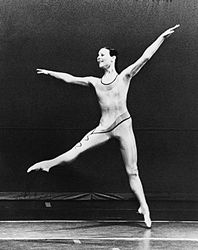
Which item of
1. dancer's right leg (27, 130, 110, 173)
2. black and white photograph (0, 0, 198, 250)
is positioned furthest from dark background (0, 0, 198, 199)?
dancer's right leg (27, 130, 110, 173)

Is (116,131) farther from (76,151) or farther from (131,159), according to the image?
(76,151)

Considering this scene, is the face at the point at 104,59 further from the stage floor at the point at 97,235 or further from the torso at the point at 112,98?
the stage floor at the point at 97,235

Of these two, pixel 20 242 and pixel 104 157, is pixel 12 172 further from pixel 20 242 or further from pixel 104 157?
pixel 20 242

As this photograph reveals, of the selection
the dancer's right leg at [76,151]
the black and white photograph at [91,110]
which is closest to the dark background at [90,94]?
the black and white photograph at [91,110]

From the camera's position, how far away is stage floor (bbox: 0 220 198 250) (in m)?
6.04

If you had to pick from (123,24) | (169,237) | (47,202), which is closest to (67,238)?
(169,237)

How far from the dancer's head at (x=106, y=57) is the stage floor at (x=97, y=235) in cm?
171

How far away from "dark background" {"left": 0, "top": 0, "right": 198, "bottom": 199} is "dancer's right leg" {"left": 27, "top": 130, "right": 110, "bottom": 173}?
68 cm

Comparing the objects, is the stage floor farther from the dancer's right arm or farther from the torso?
the dancer's right arm

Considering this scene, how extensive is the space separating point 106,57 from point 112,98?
1.45 feet

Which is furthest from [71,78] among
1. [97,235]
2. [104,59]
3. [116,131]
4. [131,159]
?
[97,235]

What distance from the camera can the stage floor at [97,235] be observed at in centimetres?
604

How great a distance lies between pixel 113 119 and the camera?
7066mm

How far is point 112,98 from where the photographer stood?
7.06 metres
